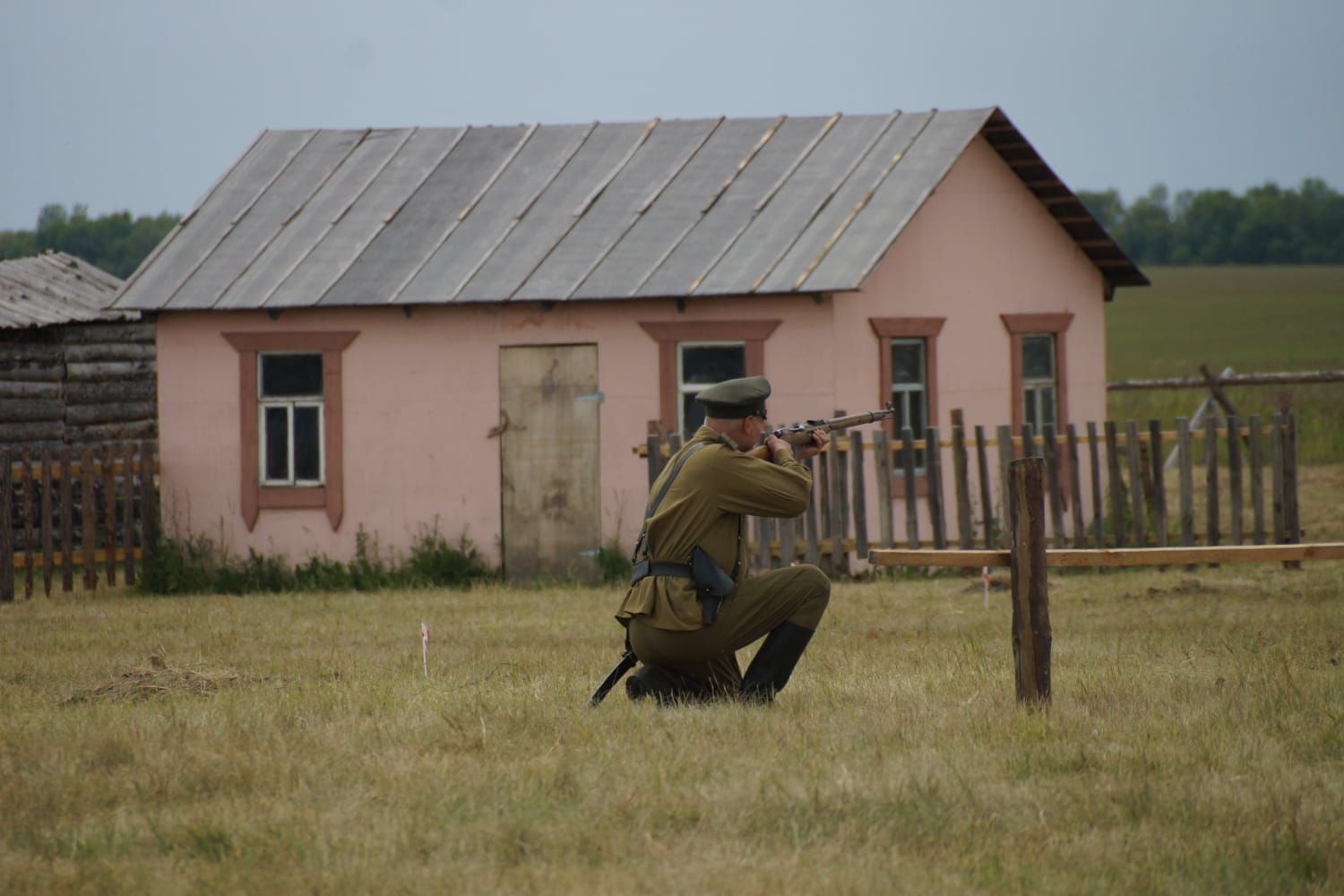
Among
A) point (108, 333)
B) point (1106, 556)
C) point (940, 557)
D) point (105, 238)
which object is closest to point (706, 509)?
point (940, 557)

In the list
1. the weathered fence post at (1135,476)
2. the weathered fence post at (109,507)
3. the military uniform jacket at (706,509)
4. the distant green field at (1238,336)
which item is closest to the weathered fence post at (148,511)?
the weathered fence post at (109,507)

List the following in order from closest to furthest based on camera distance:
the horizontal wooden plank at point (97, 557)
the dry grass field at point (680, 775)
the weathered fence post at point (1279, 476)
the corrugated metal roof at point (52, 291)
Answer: the dry grass field at point (680, 775) → the weathered fence post at point (1279, 476) → the horizontal wooden plank at point (97, 557) → the corrugated metal roof at point (52, 291)

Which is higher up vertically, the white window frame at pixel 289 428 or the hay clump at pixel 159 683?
the white window frame at pixel 289 428

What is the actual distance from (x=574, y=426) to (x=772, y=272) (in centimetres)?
249

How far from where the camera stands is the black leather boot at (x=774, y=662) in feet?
26.7

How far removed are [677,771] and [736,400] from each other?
200cm

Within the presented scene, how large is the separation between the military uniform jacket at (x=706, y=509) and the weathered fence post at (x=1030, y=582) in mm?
971

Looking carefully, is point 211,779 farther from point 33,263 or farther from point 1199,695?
point 33,263

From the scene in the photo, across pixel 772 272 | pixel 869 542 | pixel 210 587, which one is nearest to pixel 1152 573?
pixel 869 542

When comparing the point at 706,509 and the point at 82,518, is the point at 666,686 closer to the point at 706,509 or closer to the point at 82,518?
the point at 706,509

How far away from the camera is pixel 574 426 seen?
669 inches

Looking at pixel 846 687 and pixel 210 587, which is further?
pixel 210 587

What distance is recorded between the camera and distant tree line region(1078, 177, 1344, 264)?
77.8 metres

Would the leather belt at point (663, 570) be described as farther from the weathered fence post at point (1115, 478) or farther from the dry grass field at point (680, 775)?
the weathered fence post at point (1115, 478)
